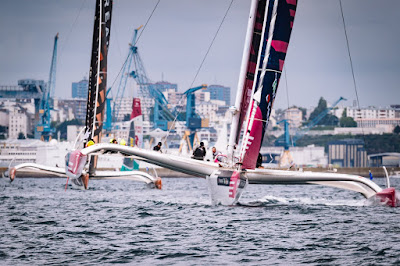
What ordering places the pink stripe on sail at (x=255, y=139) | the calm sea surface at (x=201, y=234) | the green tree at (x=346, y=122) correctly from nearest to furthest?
the calm sea surface at (x=201, y=234), the pink stripe on sail at (x=255, y=139), the green tree at (x=346, y=122)

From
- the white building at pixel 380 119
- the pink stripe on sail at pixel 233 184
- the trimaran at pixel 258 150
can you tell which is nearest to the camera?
the pink stripe on sail at pixel 233 184

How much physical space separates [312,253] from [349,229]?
2987 mm

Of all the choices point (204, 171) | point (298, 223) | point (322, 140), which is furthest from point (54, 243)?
point (322, 140)

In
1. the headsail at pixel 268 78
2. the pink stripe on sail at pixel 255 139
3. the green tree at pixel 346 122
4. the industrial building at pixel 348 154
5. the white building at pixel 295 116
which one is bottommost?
the industrial building at pixel 348 154

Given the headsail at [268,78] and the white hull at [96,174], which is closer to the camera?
the headsail at [268,78]

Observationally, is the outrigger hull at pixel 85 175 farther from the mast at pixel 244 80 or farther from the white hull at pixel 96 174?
the mast at pixel 244 80

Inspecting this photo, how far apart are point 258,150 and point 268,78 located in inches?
66.2

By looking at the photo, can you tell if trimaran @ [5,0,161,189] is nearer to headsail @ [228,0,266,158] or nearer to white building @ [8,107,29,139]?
headsail @ [228,0,266,158]

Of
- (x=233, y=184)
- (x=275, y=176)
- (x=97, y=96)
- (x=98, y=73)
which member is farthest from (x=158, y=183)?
(x=233, y=184)

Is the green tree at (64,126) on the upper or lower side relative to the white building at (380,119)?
lower

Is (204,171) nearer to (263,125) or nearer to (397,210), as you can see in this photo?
(263,125)

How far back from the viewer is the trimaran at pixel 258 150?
56.9 ft


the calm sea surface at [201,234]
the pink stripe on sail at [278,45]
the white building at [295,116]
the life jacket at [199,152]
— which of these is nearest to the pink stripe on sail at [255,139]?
the calm sea surface at [201,234]

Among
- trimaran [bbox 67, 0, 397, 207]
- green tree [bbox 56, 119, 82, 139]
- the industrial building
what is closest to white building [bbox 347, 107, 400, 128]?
the industrial building
